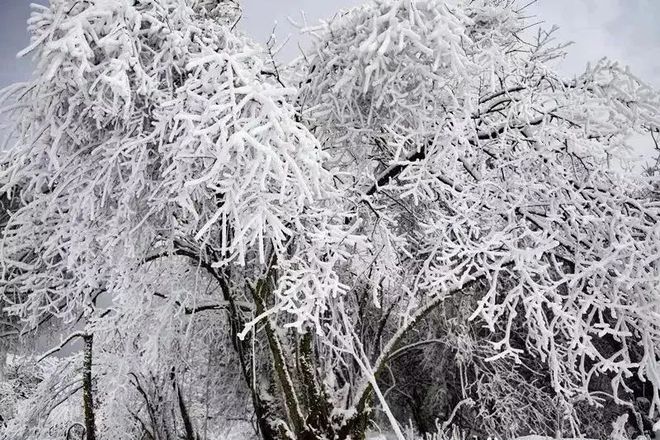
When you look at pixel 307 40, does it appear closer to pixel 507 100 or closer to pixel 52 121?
pixel 507 100

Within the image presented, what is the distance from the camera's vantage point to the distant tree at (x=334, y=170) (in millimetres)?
4367

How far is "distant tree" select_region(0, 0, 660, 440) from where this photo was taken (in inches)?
172

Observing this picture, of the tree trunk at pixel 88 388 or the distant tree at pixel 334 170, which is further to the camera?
the tree trunk at pixel 88 388

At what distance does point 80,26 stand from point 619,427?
563 centimetres

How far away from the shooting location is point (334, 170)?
19.1 feet

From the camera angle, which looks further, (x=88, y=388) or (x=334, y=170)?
(x=88, y=388)

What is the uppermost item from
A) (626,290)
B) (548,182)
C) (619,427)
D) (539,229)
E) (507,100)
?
(507,100)

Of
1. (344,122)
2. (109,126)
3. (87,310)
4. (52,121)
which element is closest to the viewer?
(52,121)

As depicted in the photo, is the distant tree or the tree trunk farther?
the tree trunk

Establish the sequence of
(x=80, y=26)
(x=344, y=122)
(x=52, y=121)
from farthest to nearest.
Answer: (x=344, y=122)
(x=52, y=121)
(x=80, y=26)

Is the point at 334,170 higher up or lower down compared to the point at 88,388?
higher up

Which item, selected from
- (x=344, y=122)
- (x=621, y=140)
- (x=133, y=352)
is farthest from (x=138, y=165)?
(x=133, y=352)

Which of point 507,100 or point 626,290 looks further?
point 507,100

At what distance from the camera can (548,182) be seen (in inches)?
211
